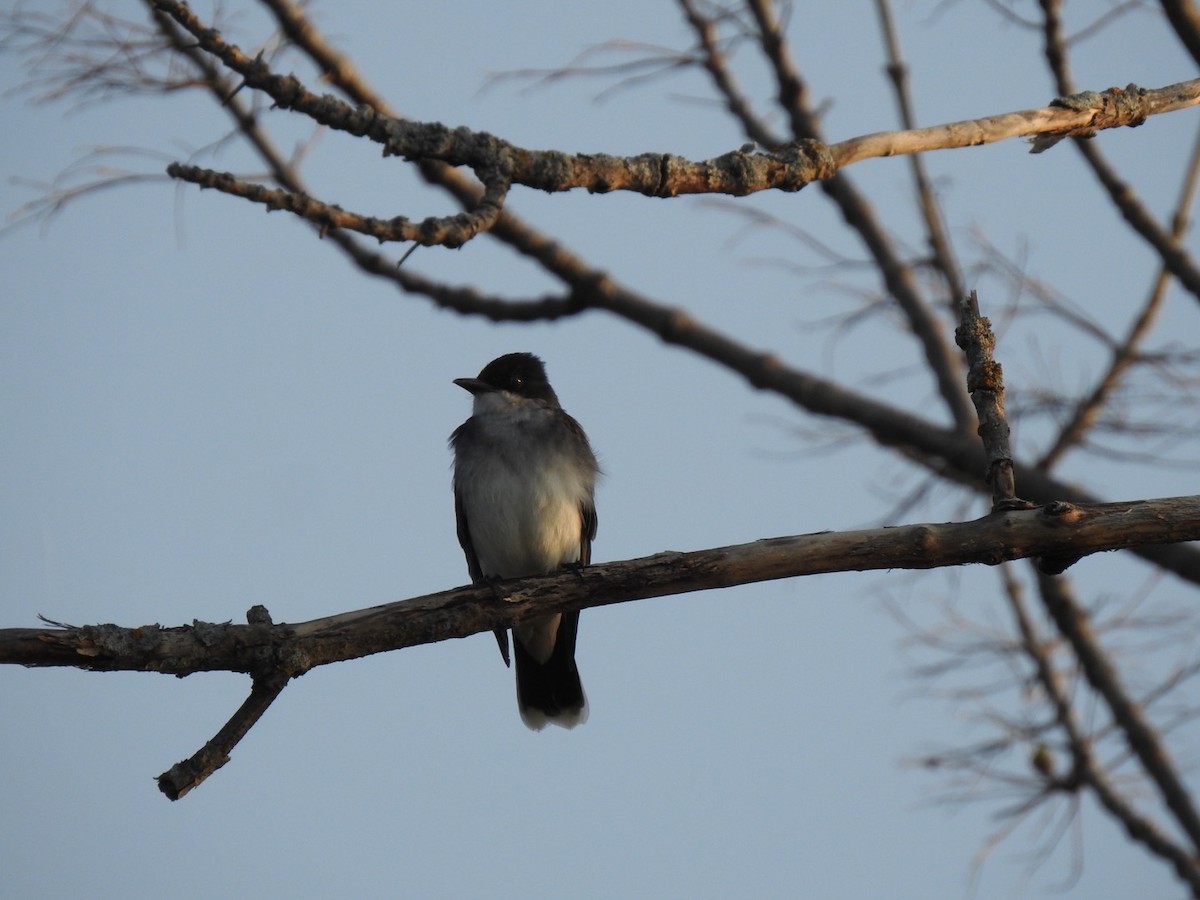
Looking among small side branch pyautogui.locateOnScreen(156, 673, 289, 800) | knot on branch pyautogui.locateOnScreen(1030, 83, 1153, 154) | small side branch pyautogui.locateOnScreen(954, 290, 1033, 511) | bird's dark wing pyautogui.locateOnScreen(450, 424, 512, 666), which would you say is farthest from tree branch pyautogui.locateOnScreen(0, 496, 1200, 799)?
bird's dark wing pyautogui.locateOnScreen(450, 424, 512, 666)

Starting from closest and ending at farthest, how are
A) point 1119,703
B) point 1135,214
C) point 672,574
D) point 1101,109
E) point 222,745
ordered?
point 222,745 → point 672,574 → point 1101,109 → point 1135,214 → point 1119,703

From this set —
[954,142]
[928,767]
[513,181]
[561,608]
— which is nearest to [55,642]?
[561,608]

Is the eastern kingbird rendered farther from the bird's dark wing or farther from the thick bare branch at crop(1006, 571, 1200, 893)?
the thick bare branch at crop(1006, 571, 1200, 893)

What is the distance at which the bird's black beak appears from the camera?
7043 millimetres

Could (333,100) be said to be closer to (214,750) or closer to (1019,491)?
(214,750)

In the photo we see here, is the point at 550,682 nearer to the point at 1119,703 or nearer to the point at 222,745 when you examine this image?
the point at 1119,703

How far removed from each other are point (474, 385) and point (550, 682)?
5.72 ft

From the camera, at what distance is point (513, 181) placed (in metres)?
4.04

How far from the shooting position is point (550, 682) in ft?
23.6

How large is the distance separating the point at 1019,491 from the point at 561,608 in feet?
9.17

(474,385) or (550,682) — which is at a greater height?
(474,385)

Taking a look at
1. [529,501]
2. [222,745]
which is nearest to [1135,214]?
[529,501]

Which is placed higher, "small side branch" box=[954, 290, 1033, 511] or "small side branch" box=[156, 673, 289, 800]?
"small side branch" box=[954, 290, 1033, 511]

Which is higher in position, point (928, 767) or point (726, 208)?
point (726, 208)
